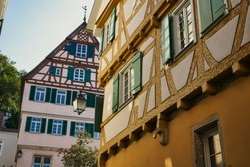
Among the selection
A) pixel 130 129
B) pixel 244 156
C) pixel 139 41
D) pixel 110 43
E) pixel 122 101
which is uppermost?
pixel 110 43

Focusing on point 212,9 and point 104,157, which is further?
point 104,157

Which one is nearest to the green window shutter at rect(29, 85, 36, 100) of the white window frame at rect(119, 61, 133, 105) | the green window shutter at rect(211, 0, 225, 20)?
the white window frame at rect(119, 61, 133, 105)

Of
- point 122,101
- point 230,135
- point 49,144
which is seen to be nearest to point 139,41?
point 122,101

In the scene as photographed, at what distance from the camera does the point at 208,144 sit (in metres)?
6.36

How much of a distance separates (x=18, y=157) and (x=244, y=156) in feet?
67.3

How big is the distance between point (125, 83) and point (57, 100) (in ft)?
52.2

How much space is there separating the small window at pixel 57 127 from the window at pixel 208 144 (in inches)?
750

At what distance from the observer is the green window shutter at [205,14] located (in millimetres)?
6489

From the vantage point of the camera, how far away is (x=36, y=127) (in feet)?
79.7

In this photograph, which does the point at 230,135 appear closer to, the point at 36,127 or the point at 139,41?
the point at 139,41

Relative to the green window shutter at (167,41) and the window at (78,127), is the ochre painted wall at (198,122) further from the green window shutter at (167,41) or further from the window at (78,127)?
the window at (78,127)

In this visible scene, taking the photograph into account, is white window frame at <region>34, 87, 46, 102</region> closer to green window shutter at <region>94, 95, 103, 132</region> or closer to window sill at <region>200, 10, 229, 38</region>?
green window shutter at <region>94, 95, 103, 132</region>

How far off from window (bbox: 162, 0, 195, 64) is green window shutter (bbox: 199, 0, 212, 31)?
439mm

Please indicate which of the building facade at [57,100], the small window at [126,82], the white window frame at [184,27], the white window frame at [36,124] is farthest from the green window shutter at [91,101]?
the white window frame at [184,27]
